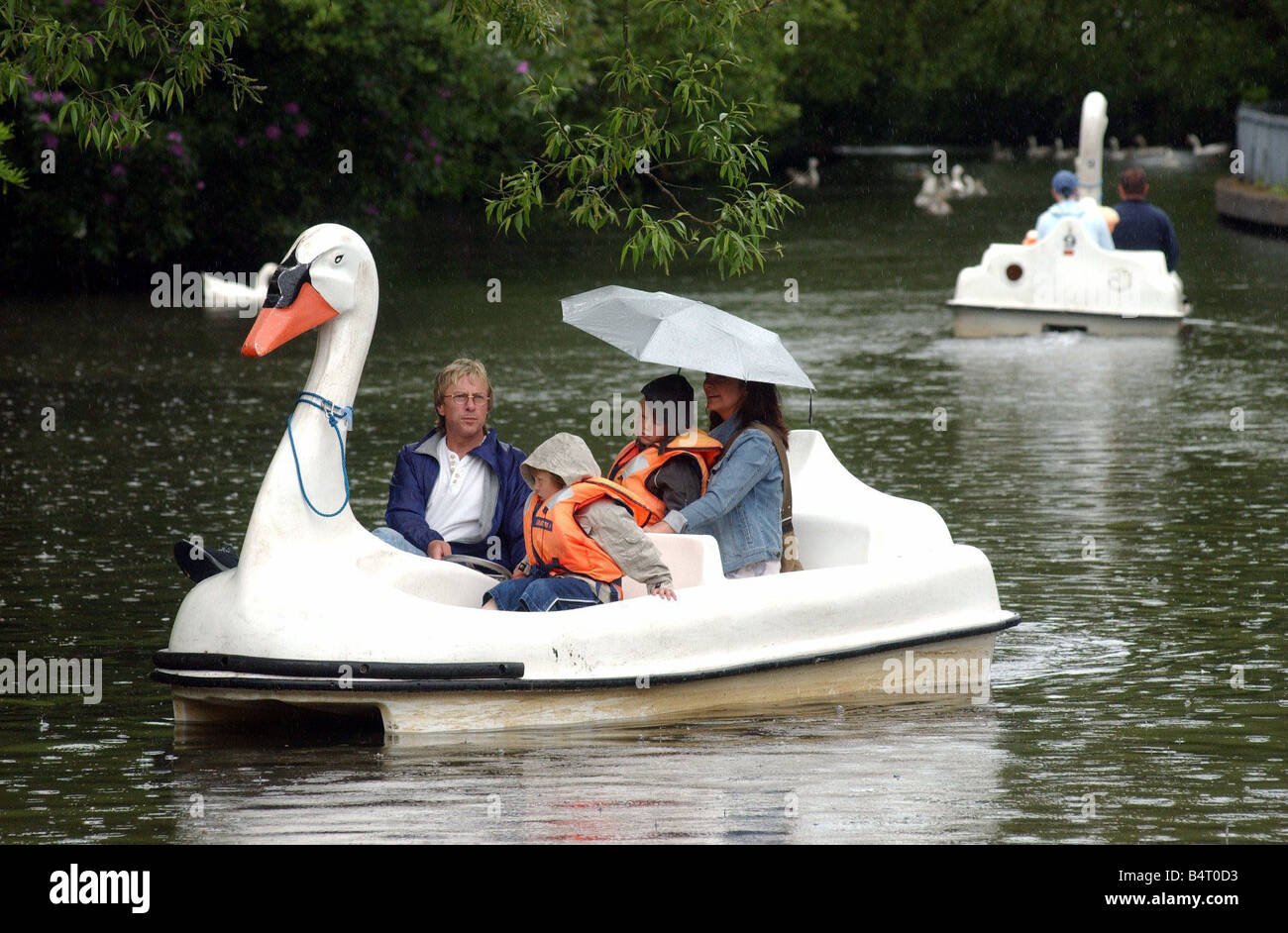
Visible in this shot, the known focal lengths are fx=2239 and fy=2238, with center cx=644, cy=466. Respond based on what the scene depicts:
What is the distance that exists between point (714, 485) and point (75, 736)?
2586 mm

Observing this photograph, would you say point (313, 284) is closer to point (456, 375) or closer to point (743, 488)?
point (456, 375)

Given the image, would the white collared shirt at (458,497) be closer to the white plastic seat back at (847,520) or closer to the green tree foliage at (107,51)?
the white plastic seat back at (847,520)

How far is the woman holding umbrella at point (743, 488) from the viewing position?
8.66 metres

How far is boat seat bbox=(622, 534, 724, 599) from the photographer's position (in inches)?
334

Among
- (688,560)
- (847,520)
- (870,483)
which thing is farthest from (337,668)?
(870,483)

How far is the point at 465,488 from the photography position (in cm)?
914

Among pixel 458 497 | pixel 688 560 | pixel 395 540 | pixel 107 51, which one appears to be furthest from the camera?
pixel 107 51

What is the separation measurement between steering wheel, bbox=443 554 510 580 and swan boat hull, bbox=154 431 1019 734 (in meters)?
0.16

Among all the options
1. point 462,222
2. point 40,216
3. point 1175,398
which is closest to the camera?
point 1175,398

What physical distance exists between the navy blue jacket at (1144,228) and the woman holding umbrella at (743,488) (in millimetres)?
13971

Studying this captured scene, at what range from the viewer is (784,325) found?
76.5ft

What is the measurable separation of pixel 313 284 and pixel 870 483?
6.34 metres
